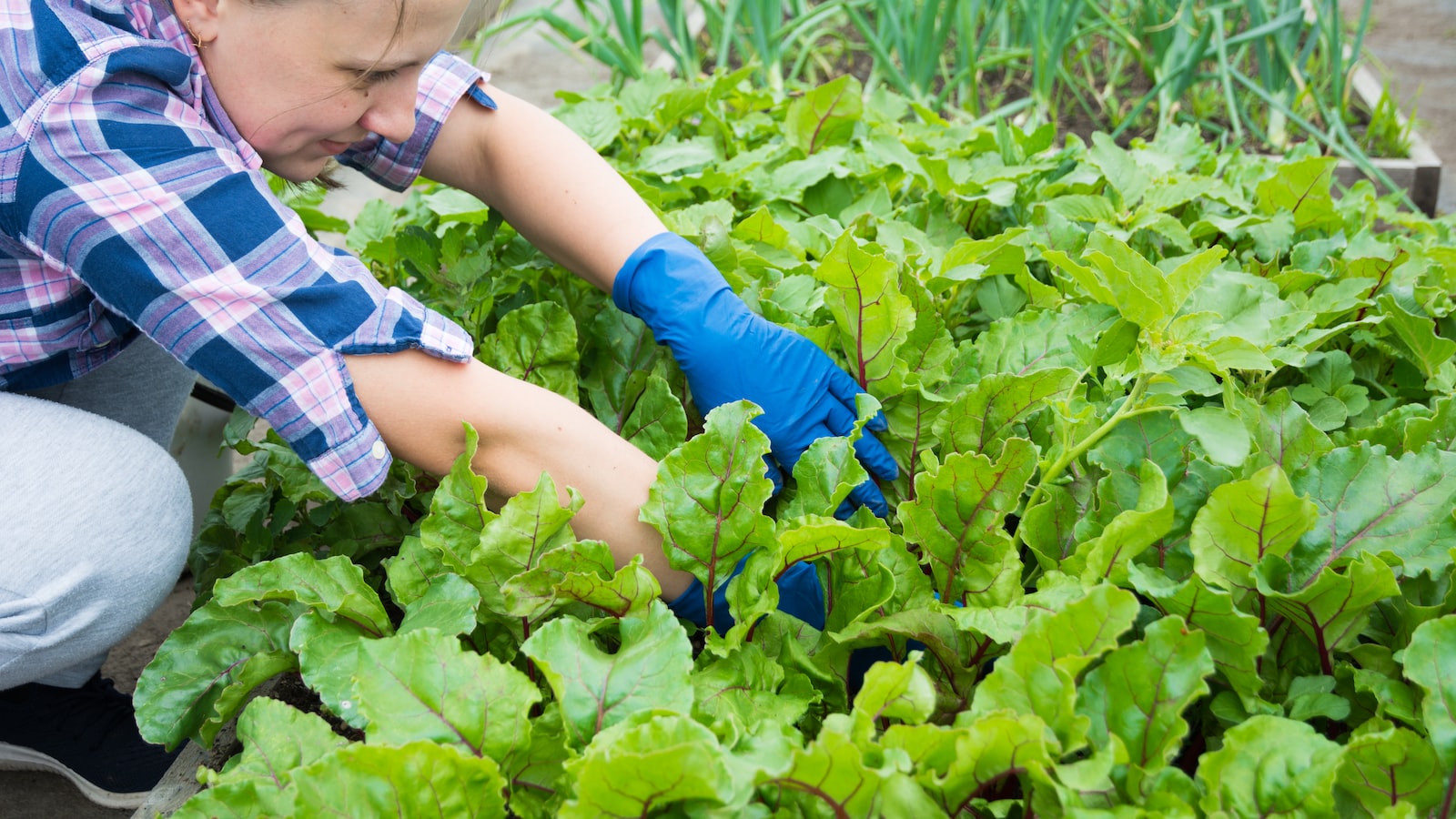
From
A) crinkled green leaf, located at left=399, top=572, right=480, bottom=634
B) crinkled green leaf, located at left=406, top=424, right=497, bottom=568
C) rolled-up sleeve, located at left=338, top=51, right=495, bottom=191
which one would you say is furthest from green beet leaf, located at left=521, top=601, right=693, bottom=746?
rolled-up sleeve, located at left=338, top=51, right=495, bottom=191

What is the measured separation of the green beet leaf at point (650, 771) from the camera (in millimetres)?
723

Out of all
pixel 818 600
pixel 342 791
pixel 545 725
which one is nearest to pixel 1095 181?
pixel 818 600

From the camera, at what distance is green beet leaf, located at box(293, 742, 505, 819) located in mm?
776

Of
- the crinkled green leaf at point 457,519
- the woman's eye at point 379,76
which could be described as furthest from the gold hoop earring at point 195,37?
the crinkled green leaf at point 457,519

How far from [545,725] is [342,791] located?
0.19 m

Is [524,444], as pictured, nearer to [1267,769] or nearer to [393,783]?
[393,783]

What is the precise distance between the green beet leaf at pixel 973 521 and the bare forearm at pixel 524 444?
280mm

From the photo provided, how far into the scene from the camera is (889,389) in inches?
49.8

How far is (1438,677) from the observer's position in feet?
2.66

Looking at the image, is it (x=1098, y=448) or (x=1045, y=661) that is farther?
(x=1098, y=448)

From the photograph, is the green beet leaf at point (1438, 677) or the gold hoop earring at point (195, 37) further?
the gold hoop earring at point (195, 37)

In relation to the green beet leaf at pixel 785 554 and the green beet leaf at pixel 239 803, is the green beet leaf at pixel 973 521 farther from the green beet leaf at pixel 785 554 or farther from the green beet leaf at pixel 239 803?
the green beet leaf at pixel 239 803

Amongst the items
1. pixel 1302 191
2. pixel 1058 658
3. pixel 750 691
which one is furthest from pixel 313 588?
pixel 1302 191

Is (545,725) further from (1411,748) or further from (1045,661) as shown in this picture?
(1411,748)
